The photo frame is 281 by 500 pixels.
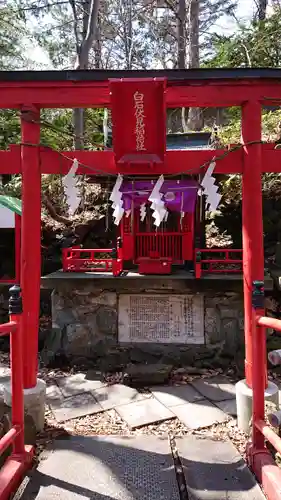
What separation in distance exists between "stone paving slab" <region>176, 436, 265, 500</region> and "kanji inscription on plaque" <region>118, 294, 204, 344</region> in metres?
2.73

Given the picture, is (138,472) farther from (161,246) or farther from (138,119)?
(161,246)

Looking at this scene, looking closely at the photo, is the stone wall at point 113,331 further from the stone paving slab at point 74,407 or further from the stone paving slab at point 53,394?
the stone paving slab at point 74,407

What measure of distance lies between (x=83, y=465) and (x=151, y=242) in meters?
4.40

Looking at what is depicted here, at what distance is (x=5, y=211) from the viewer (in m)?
7.95

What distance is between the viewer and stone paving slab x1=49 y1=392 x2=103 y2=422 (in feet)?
15.0

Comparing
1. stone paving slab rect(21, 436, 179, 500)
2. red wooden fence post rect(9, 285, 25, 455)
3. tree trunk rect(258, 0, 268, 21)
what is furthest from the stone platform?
tree trunk rect(258, 0, 268, 21)

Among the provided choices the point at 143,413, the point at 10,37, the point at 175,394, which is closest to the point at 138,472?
the point at 143,413

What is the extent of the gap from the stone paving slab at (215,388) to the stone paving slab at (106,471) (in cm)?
179

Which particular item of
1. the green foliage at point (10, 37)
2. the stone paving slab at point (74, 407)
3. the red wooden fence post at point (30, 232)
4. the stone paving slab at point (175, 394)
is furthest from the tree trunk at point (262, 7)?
the stone paving slab at point (74, 407)

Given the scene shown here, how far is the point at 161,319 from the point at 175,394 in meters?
1.49

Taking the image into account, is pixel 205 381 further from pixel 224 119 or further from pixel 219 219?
pixel 224 119

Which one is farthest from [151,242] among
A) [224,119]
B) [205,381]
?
[224,119]

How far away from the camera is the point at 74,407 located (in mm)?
4816

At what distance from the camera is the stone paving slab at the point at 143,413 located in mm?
4383
